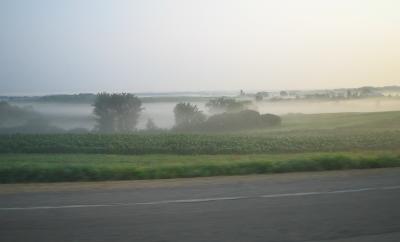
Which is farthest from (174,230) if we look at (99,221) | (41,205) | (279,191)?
(279,191)

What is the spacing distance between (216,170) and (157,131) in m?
21.8

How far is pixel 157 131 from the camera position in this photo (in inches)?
1452

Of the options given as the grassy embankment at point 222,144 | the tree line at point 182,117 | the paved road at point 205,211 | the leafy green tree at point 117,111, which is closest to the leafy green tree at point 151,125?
the tree line at point 182,117

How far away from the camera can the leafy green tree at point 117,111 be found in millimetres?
37531

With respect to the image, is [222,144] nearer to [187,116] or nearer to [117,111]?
[187,116]

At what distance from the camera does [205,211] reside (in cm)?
877

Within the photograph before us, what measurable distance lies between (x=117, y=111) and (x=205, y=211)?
30736mm

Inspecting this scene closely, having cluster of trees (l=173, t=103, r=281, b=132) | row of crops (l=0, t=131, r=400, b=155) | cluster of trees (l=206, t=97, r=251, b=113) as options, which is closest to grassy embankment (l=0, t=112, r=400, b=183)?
row of crops (l=0, t=131, r=400, b=155)

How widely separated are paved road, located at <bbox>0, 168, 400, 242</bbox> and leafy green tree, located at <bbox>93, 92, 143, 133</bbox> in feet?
82.3

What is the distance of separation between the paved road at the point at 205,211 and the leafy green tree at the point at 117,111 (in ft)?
82.3

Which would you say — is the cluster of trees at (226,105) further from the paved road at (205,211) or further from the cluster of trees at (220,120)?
the paved road at (205,211)

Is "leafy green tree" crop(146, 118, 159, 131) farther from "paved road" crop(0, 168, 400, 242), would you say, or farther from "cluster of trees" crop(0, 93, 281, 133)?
"paved road" crop(0, 168, 400, 242)

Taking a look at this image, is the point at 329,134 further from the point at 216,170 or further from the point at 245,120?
the point at 216,170

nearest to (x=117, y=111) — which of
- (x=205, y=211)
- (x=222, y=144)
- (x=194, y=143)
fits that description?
(x=194, y=143)
